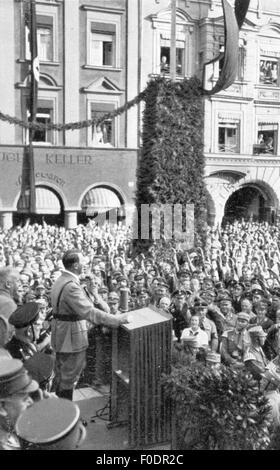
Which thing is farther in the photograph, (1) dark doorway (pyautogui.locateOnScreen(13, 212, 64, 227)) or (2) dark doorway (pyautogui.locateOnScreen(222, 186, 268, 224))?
(2) dark doorway (pyautogui.locateOnScreen(222, 186, 268, 224))

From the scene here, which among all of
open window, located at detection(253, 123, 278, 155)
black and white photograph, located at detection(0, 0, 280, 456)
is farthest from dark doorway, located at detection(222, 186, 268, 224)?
open window, located at detection(253, 123, 278, 155)

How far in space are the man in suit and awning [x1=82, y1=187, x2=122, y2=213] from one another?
59.6 feet

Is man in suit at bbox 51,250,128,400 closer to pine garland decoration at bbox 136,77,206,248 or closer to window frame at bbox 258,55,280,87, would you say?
pine garland decoration at bbox 136,77,206,248

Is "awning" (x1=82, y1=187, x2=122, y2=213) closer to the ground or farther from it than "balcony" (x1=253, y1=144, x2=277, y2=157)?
closer to the ground

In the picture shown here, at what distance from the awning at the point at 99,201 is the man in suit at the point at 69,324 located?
Answer: 18.2 m

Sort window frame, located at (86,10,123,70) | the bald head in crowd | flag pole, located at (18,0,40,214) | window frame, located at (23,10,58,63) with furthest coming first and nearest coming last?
window frame, located at (86,10,123,70)
window frame, located at (23,10,58,63)
flag pole, located at (18,0,40,214)
the bald head in crowd

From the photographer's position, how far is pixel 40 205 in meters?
22.4

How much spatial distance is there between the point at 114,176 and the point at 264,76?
8.65 meters

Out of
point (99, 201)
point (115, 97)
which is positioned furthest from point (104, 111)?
point (99, 201)

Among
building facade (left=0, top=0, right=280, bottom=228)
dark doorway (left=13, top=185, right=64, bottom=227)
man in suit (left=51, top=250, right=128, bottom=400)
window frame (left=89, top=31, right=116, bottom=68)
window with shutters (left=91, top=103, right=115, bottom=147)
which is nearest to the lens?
man in suit (left=51, top=250, right=128, bottom=400)

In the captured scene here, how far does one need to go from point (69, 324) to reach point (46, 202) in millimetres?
17971

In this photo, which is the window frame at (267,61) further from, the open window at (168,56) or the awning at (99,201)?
the awning at (99,201)

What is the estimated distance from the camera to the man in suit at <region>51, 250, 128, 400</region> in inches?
190
